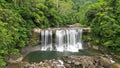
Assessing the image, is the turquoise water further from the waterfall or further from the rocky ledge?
the rocky ledge

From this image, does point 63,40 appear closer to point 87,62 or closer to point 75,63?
point 87,62

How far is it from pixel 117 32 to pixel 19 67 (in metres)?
13.8

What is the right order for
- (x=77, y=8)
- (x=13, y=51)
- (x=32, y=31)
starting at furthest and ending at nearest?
(x=77, y=8) → (x=32, y=31) → (x=13, y=51)

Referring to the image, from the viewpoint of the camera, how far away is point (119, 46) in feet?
93.3

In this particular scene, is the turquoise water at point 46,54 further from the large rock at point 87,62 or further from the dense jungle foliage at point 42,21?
the large rock at point 87,62

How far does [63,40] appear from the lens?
34469mm

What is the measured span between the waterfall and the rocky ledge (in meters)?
6.41

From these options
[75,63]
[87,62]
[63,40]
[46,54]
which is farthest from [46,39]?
[87,62]

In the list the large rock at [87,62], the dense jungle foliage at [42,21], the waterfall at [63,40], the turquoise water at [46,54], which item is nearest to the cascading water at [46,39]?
the waterfall at [63,40]

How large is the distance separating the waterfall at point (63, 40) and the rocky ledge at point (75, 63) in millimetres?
6407

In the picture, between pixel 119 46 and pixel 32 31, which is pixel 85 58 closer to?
pixel 119 46

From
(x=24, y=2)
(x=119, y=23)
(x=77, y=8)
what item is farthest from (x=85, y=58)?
(x=77, y=8)

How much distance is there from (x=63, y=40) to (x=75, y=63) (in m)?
9.93

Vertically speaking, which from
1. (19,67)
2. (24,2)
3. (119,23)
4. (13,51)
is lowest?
(19,67)
